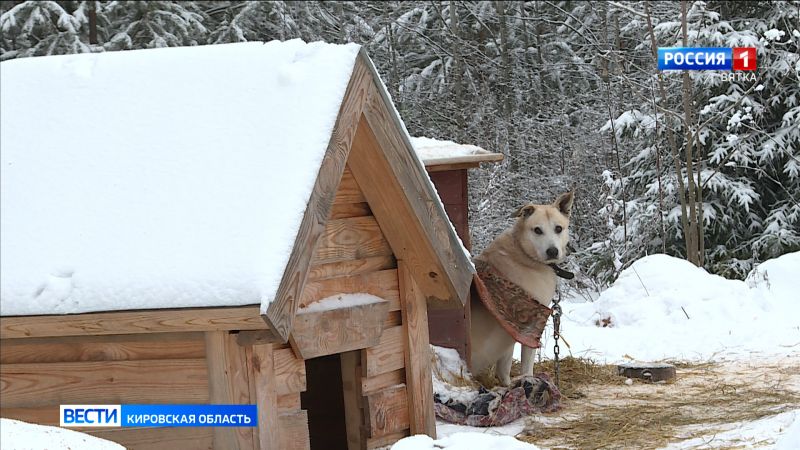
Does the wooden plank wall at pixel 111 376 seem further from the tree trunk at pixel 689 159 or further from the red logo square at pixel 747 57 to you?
the red logo square at pixel 747 57

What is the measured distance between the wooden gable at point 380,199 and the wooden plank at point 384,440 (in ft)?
2.49

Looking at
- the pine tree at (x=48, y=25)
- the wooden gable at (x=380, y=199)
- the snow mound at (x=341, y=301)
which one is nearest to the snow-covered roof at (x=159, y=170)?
the wooden gable at (x=380, y=199)

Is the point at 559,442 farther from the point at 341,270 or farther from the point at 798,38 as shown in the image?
the point at 798,38

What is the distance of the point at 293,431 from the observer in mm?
4516

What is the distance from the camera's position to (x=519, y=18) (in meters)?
21.1

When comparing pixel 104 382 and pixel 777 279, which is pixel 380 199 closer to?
pixel 104 382

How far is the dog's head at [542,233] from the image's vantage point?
25.0ft

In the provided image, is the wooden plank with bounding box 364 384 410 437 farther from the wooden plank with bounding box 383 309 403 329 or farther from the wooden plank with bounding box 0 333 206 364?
the wooden plank with bounding box 0 333 206 364

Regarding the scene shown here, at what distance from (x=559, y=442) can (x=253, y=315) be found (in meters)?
2.75

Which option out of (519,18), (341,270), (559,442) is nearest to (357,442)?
(341,270)

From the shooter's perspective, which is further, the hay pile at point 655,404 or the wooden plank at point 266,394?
the hay pile at point 655,404

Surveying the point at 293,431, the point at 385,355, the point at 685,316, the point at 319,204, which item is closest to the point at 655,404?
the point at 385,355

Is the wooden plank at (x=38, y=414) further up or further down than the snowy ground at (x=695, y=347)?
further up

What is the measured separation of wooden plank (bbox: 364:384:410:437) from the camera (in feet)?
17.1
